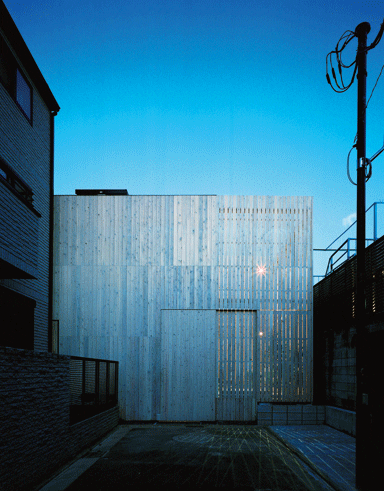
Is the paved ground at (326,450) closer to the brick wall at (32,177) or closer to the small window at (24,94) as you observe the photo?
the brick wall at (32,177)

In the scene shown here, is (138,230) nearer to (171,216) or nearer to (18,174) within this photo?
(171,216)

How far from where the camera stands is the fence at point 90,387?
36.5 ft

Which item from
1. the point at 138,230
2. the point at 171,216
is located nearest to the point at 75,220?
the point at 138,230

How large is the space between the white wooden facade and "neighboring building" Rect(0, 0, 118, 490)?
1680 mm

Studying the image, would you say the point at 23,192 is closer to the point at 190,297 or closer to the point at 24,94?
the point at 24,94

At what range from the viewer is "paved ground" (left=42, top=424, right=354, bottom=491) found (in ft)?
25.8

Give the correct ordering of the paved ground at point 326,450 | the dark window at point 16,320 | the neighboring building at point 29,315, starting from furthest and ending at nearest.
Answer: the dark window at point 16,320, the paved ground at point 326,450, the neighboring building at point 29,315

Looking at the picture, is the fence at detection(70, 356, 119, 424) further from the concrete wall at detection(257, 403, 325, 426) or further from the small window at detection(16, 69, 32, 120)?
the small window at detection(16, 69, 32, 120)

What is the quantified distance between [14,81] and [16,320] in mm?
6142

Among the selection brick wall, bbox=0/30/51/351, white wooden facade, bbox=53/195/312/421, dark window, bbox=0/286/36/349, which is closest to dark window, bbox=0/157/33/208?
brick wall, bbox=0/30/51/351

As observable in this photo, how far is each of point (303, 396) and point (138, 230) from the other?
8220 mm

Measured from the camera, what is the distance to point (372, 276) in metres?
10.7

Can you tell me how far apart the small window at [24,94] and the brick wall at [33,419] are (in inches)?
269

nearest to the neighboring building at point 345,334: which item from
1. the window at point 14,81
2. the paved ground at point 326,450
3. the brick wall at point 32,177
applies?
the paved ground at point 326,450
